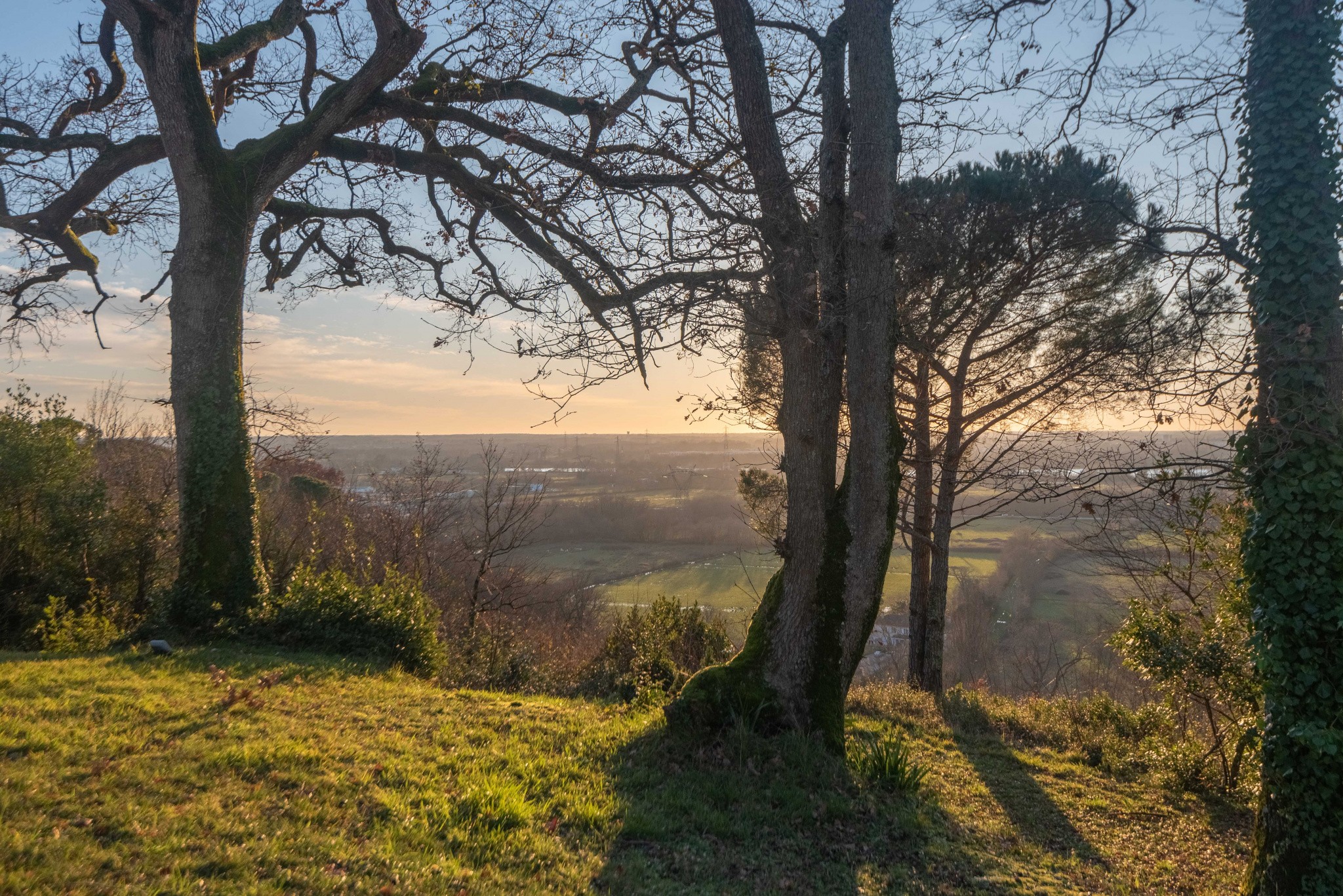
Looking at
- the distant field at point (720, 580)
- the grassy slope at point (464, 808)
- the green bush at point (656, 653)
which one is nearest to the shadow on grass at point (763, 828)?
the grassy slope at point (464, 808)

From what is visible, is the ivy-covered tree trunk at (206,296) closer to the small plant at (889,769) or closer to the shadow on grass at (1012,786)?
the small plant at (889,769)

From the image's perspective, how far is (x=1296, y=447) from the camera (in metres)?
4.79

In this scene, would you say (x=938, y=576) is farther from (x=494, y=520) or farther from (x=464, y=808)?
(x=494, y=520)

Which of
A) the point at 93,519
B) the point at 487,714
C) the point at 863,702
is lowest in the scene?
the point at 863,702

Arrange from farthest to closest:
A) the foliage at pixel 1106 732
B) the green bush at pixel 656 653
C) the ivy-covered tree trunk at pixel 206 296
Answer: the green bush at pixel 656 653
the ivy-covered tree trunk at pixel 206 296
the foliage at pixel 1106 732

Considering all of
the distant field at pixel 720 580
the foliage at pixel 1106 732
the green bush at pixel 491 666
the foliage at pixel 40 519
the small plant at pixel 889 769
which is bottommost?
the distant field at pixel 720 580

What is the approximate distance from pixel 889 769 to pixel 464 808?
12.1ft

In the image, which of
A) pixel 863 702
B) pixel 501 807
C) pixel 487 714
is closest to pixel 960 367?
pixel 863 702

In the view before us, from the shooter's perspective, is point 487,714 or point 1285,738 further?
point 487,714

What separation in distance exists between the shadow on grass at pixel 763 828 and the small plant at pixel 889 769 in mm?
143

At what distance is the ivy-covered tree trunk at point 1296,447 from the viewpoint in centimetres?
461

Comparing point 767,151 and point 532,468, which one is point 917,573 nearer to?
point 767,151

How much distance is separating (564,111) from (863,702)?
9.23m

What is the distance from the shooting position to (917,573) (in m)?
12.9
